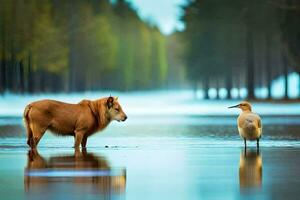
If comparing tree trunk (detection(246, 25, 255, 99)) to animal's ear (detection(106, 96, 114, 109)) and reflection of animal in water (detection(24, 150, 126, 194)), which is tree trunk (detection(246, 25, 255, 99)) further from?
reflection of animal in water (detection(24, 150, 126, 194))

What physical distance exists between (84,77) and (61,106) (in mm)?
68143

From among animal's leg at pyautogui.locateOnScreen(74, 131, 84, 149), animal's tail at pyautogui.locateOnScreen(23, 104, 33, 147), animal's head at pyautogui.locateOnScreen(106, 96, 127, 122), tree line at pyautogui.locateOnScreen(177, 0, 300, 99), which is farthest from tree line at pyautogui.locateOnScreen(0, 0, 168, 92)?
animal's leg at pyautogui.locateOnScreen(74, 131, 84, 149)

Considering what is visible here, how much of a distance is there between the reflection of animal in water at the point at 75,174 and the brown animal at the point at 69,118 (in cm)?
182

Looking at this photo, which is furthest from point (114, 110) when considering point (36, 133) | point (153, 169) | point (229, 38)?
point (229, 38)

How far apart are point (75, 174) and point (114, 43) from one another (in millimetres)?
80287

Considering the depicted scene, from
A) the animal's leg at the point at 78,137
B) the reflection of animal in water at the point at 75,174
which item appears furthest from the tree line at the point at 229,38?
the reflection of animal in water at the point at 75,174

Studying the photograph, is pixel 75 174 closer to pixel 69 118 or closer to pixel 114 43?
pixel 69 118

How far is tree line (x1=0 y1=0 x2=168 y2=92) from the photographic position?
67.9 m

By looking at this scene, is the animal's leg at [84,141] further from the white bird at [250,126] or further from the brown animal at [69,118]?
the white bird at [250,126]

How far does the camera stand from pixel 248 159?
617 inches

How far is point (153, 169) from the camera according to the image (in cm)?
1402

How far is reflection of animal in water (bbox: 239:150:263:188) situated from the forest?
142ft

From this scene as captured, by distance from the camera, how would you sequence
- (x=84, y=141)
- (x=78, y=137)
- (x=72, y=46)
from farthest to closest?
(x=72, y=46), (x=84, y=141), (x=78, y=137)

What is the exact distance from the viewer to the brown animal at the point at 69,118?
60.8ft
